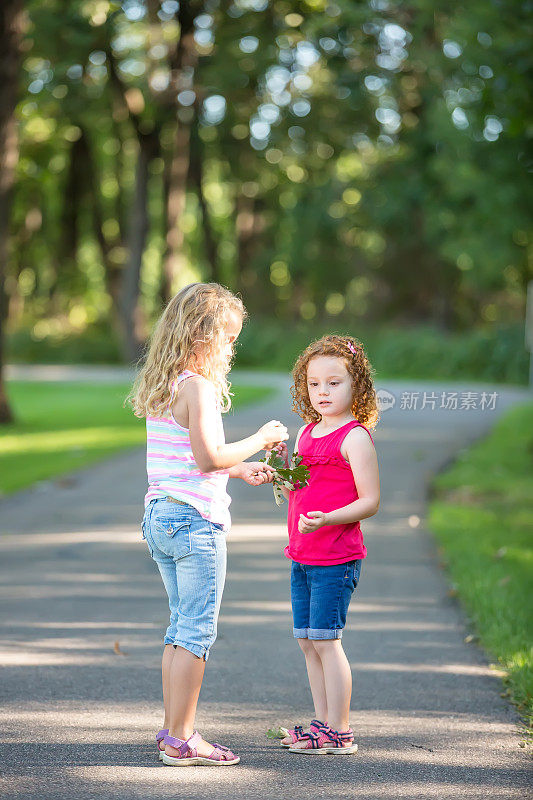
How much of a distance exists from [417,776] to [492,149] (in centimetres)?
2370

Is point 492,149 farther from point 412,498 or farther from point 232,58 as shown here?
point 412,498

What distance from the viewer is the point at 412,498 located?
1143 cm

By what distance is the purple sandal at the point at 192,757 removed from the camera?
13.0ft

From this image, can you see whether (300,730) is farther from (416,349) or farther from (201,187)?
(201,187)

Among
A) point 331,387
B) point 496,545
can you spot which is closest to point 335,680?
point 331,387

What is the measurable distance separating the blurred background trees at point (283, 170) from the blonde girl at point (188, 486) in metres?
7.89

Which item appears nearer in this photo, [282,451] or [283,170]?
[282,451]

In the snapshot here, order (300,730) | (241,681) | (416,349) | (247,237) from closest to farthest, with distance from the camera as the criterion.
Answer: (300,730) → (241,681) → (416,349) → (247,237)

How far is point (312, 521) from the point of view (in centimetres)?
388

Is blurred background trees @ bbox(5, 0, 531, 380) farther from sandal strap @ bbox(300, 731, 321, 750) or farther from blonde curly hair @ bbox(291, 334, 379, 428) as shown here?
sandal strap @ bbox(300, 731, 321, 750)

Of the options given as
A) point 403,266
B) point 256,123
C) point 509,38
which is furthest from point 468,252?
point 509,38

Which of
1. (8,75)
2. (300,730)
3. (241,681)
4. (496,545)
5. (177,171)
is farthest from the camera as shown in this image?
(177,171)

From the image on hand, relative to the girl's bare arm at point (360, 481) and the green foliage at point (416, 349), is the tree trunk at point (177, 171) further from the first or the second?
the girl's bare arm at point (360, 481)

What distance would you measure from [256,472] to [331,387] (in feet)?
1.43
